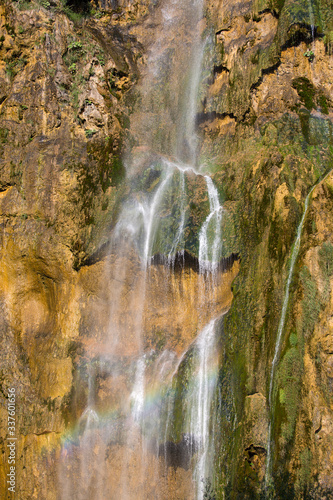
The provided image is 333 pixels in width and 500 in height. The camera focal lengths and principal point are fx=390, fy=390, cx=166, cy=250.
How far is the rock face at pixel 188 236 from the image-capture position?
839 cm

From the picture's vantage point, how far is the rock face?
8.39 metres

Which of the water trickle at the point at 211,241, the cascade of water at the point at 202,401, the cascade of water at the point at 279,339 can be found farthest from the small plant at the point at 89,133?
the cascade of water at the point at 279,339

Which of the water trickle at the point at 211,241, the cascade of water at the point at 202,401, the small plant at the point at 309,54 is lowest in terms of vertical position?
the cascade of water at the point at 202,401

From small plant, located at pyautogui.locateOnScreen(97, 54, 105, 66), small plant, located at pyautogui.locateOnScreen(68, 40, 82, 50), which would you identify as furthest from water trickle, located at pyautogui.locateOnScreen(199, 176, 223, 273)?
small plant, located at pyautogui.locateOnScreen(68, 40, 82, 50)

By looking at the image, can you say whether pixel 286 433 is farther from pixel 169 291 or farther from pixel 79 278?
pixel 79 278

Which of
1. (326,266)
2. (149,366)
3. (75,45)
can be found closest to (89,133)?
(75,45)

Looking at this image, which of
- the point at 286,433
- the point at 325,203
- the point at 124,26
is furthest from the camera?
the point at 124,26

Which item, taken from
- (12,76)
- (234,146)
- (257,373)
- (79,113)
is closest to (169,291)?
(257,373)

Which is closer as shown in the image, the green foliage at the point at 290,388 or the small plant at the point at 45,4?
the green foliage at the point at 290,388

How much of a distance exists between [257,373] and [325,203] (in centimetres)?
415

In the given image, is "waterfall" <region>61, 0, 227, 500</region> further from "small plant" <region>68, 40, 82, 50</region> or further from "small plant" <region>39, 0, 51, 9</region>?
"small plant" <region>39, 0, 51, 9</region>

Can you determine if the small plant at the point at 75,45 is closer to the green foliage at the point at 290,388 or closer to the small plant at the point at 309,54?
the small plant at the point at 309,54

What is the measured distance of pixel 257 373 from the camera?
9039 millimetres

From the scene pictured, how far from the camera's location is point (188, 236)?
10984 millimetres
